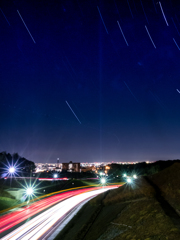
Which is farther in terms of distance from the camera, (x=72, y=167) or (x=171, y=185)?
(x=72, y=167)

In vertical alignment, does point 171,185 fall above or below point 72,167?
below

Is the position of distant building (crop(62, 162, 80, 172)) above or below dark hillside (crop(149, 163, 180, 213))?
above

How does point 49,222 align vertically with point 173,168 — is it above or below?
below

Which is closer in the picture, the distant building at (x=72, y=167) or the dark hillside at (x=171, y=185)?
the dark hillside at (x=171, y=185)

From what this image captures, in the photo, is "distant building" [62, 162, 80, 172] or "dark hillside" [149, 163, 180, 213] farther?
"distant building" [62, 162, 80, 172]

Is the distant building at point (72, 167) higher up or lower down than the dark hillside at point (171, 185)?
higher up

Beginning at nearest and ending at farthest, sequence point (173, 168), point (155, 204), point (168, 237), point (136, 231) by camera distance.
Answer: point (168, 237), point (136, 231), point (155, 204), point (173, 168)

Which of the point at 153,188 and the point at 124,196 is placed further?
the point at 124,196

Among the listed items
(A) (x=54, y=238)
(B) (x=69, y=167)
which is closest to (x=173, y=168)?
(A) (x=54, y=238)

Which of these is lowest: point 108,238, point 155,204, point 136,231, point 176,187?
point 108,238

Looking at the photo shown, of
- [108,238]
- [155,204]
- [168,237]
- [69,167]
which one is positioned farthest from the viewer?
[69,167]

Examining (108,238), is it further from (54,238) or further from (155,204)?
(54,238)

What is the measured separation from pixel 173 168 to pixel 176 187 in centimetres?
497

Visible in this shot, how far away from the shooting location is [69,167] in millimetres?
138000
